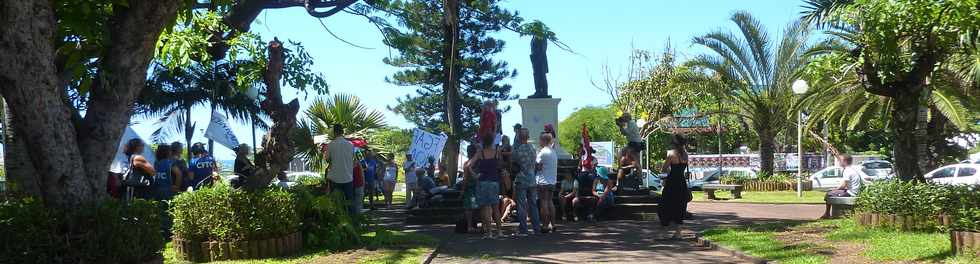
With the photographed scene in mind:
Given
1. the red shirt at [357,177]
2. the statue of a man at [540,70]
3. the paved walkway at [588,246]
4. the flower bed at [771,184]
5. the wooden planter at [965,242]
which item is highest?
the statue of a man at [540,70]

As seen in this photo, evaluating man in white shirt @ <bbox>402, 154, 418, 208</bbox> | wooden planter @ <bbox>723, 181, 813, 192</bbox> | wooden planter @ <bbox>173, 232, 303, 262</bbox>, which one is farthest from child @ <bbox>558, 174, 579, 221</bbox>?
wooden planter @ <bbox>723, 181, 813, 192</bbox>

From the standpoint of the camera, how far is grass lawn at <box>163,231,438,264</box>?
342 inches

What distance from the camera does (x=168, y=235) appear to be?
11.3 metres

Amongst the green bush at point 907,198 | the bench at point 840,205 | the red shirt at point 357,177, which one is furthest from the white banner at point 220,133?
the green bush at point 907,198

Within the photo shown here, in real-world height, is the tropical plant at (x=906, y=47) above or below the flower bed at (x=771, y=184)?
above

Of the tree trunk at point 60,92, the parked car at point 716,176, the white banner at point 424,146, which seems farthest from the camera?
the parked car at point 716,176

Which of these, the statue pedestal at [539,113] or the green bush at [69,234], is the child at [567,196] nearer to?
the statue pedestal at [539,113]

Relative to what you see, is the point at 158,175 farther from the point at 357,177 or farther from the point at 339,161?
the point at 357,177

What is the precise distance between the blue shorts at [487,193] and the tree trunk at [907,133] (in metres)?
5.00

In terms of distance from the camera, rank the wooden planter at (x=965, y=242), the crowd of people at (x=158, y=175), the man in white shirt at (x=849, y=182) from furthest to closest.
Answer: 1. the man in white shirt at (x=849, y=182)
2. the crowd of people at (x=158, y=175)
3. the wooden planter at (x=965, y=242)

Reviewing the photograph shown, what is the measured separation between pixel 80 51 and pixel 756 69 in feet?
79.7

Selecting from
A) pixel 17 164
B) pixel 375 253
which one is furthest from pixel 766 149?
pixel 17 164

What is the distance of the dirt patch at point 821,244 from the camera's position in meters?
8.64

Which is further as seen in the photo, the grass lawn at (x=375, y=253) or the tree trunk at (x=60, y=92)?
the grass lawn at (x=375, y=253)
